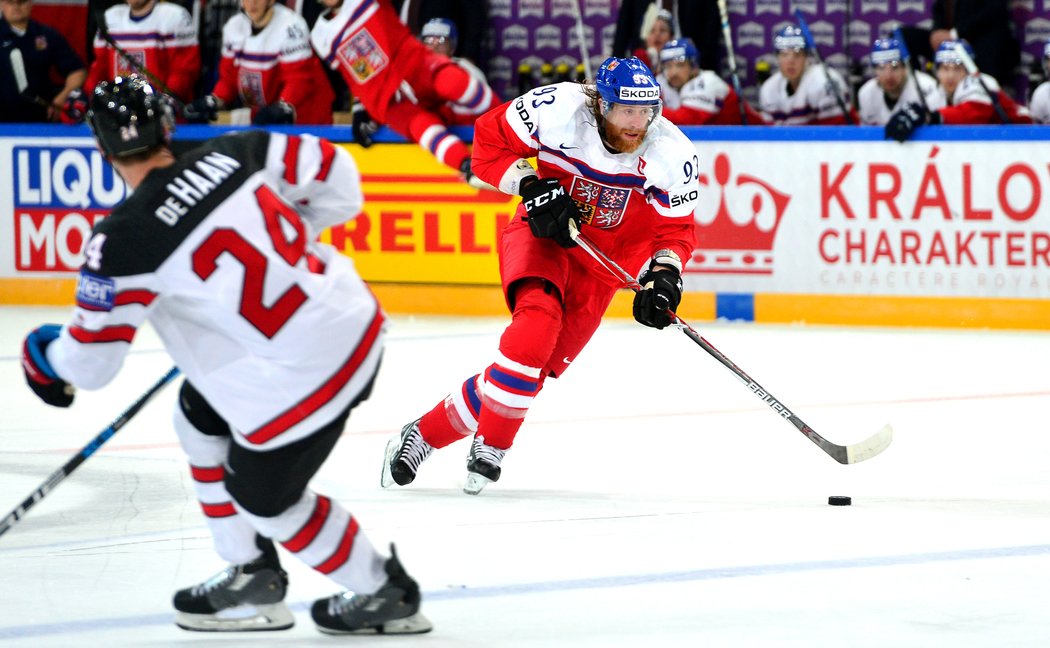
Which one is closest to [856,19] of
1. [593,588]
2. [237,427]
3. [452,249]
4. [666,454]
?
[452,249]

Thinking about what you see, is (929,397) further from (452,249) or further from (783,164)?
(452,249)

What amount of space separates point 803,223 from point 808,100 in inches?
47.4

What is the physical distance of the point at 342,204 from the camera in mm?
3336

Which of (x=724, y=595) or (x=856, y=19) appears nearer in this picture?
(x=724, y=595)

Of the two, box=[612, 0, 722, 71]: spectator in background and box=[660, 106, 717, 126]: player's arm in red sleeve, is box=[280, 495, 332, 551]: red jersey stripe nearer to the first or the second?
box=[660, 106, 717, 126]: player's arm in red sleeve

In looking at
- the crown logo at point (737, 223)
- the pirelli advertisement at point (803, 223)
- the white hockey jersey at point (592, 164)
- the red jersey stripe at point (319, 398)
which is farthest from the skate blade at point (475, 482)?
the pirelli advertisement at point (803, 223)

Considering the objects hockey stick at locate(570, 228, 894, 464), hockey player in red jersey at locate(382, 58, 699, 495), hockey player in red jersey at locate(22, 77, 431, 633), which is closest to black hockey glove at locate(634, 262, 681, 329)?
hockey player in red jersey at locate(382, 58, 699, 495)

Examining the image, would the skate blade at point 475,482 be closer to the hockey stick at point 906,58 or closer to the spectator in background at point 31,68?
the hockey stick at point 906,58

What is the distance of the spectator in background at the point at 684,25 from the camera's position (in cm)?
967

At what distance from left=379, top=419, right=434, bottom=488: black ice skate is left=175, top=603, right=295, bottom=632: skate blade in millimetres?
1365

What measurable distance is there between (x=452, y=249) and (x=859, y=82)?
8.50ft

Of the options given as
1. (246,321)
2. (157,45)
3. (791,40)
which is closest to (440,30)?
(157,45)

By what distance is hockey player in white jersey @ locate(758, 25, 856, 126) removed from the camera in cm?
902

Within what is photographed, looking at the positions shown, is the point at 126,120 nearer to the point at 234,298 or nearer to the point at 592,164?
the point at 234,298
